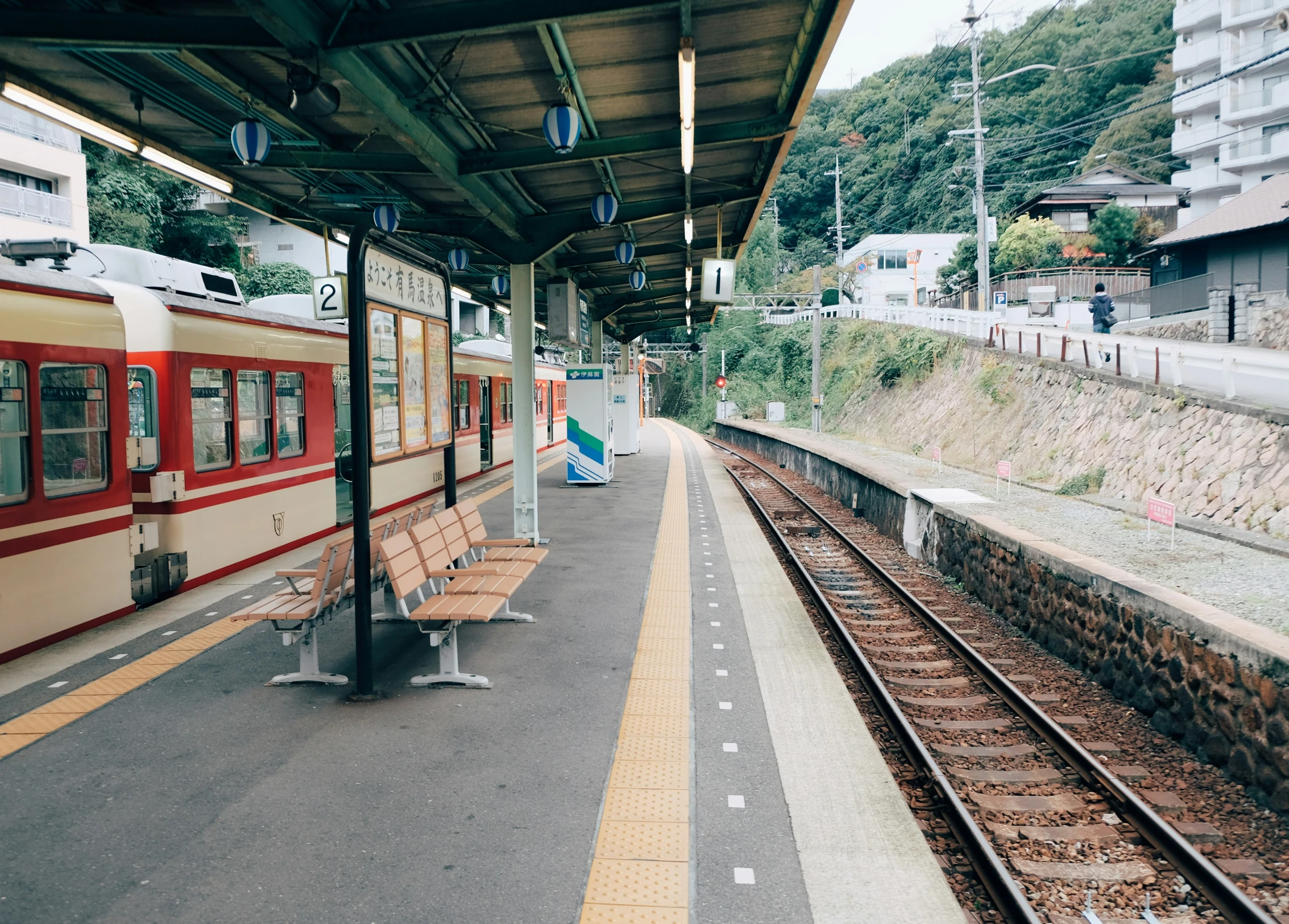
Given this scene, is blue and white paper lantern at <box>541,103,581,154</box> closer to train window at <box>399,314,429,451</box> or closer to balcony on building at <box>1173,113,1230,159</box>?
train window at <box>399,314,429,451</box>

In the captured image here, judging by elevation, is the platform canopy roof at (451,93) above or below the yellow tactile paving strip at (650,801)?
above

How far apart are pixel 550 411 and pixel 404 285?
1929 centimetres

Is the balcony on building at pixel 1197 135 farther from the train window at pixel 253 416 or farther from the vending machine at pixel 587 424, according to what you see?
the train window at pixel 253 416

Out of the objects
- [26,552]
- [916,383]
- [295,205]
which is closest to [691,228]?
[295,205]

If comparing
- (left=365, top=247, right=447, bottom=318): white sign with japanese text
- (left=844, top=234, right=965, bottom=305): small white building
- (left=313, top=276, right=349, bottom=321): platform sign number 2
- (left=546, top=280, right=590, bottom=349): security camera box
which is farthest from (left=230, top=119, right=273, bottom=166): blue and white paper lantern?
(left=844, top=234, right=965, bottom=305): small white building

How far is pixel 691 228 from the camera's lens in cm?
1044

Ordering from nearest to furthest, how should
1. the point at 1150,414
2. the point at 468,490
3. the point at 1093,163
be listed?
the point at 1150,414 < the point at 468,490 < the point at 1093,163

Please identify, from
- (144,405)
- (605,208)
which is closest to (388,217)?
(605,208)

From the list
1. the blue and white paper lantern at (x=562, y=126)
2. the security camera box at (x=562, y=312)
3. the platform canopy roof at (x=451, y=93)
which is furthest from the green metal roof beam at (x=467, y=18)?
the security camera box at (x=562, y=312)

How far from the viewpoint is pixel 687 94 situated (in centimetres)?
556

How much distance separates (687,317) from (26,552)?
1972 cm

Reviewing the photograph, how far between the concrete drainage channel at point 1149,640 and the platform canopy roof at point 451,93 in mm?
4125

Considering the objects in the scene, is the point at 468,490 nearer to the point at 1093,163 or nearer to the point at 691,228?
the point at 691,228

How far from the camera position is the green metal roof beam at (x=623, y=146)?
720 centimetres
